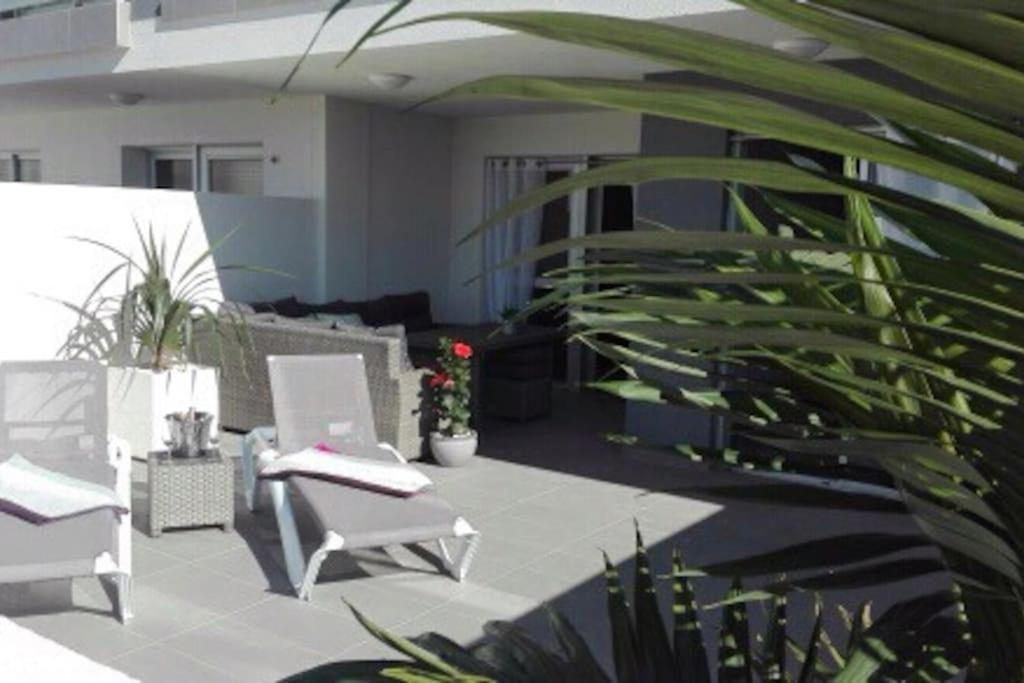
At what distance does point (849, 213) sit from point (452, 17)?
64 centimetres

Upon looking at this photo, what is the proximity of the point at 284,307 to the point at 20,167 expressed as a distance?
297 inches

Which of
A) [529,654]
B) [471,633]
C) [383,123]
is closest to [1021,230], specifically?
[529,654]

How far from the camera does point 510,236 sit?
11.8 meters

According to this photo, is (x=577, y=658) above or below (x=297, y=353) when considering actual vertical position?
above

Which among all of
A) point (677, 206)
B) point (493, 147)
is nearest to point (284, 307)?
point (493, 147)

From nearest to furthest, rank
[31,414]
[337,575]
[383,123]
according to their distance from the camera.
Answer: [337,575]
[31,414]
[383,123]

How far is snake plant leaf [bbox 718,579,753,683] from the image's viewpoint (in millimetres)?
1265

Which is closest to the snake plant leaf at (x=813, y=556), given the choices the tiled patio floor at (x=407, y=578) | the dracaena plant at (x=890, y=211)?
the dracaena plant at (x=890, y=211)

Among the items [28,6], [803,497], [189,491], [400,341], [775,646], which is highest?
[28,6]

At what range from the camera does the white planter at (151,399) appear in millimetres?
8320

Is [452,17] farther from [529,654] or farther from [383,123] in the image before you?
[383,123]

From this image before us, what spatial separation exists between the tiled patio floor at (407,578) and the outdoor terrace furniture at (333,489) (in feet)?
0.73

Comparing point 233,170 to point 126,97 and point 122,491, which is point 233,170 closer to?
point 126,97

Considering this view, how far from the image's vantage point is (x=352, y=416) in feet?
22.9
